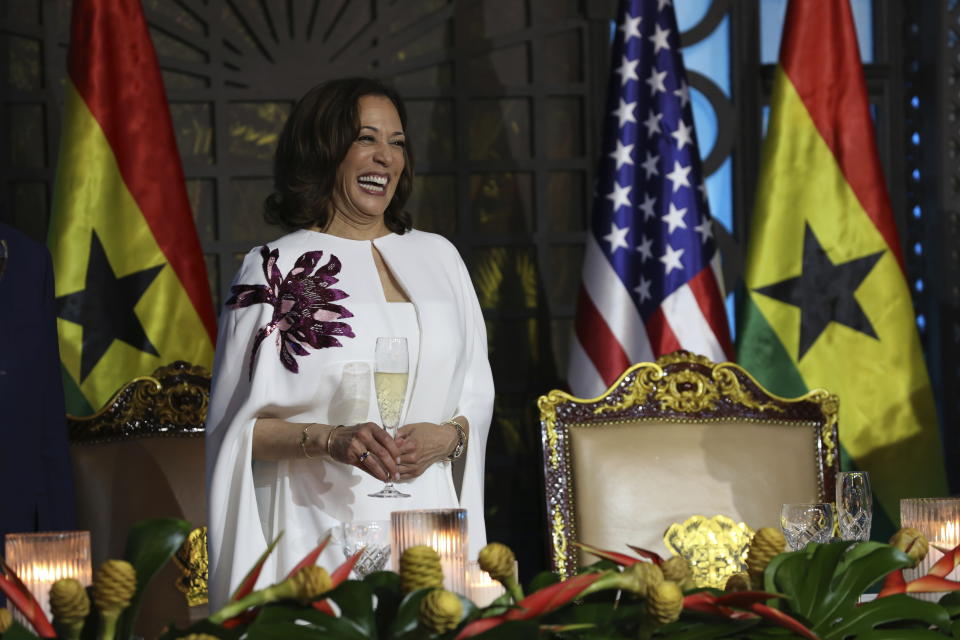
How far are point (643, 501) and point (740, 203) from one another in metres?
1.55

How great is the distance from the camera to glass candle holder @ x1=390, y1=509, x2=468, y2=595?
1.31 metres

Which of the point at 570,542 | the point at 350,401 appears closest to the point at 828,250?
the point at 570,542

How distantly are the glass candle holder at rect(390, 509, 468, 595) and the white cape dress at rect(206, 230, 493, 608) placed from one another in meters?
0.85

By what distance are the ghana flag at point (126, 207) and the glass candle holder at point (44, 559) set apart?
2232mm

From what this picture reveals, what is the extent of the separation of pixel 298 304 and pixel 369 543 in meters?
0.95

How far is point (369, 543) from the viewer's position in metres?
1.48

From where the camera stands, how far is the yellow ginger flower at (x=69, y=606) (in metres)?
1.14

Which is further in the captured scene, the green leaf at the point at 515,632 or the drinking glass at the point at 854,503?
the drinking glass at the point at 854,503

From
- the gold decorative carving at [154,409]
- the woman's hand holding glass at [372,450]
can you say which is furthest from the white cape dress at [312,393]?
the gold decorative carving at [154,409]

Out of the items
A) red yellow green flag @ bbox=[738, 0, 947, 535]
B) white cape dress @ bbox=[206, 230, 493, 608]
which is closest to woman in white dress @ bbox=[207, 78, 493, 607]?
white cape dress @ bbox=[206, 230, 493, 608]

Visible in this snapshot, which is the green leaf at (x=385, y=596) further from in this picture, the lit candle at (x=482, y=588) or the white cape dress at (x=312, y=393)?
the white cape dress at (x=312, y=393)

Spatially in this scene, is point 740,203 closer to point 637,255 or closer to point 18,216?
point 637,255

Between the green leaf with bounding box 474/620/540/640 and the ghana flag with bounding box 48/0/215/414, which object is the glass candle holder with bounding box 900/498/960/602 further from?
the ghana flag with bounding box 48/0/215/414

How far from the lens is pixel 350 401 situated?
212cm
